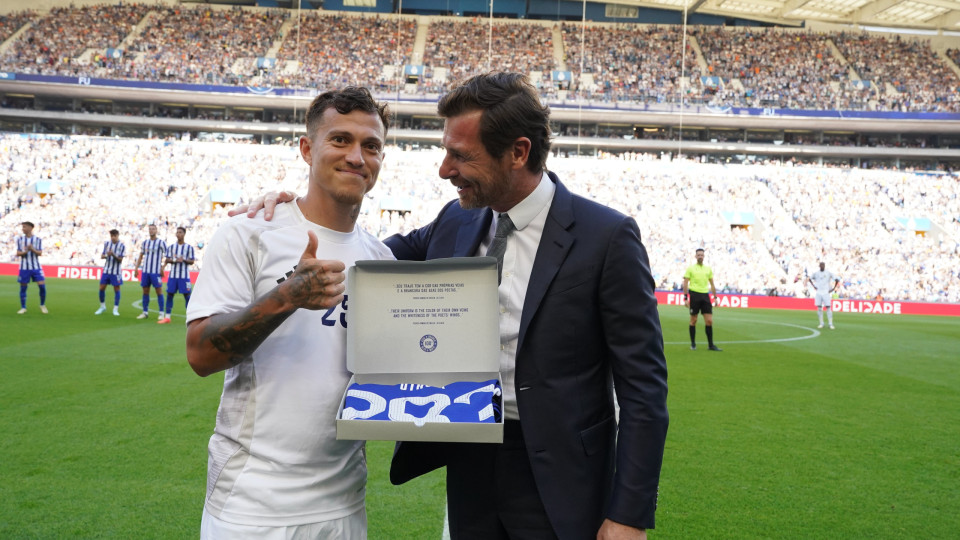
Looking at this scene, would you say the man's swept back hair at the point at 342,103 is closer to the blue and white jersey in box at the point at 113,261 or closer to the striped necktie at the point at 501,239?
the striped necktie at the point at 501,239

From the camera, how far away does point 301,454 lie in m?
2.12

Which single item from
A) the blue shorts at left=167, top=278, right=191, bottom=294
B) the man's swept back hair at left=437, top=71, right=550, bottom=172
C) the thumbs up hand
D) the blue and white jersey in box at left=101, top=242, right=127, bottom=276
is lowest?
the blue shorts at left=167, top=278, right=191, bottom=294

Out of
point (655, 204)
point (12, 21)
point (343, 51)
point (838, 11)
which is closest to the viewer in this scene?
point (655, 204)

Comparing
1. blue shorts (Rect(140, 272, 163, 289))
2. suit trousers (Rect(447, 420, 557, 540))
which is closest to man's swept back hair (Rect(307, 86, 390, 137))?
suit trousers (Rect(447, 420, 557, 540))

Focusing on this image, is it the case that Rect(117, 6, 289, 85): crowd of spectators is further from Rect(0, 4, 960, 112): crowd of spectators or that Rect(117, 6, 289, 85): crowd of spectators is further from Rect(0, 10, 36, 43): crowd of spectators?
Rect(0, 10, 36, 43): crowd of spectators

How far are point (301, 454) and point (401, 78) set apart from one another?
46646 millimetres

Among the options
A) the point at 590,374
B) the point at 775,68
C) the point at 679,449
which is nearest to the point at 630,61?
the point at 775,68

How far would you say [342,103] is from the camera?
2.26 metres

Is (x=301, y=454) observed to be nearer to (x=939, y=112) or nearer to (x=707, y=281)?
(x=707, y=281)

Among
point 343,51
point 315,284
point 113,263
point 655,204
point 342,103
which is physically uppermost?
point 343,51

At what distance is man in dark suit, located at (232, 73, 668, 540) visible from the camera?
2049 mm

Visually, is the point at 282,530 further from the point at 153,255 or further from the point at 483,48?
the point at 483,48

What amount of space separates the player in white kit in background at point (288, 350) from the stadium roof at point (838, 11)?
45.9m

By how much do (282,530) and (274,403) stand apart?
39 cm
